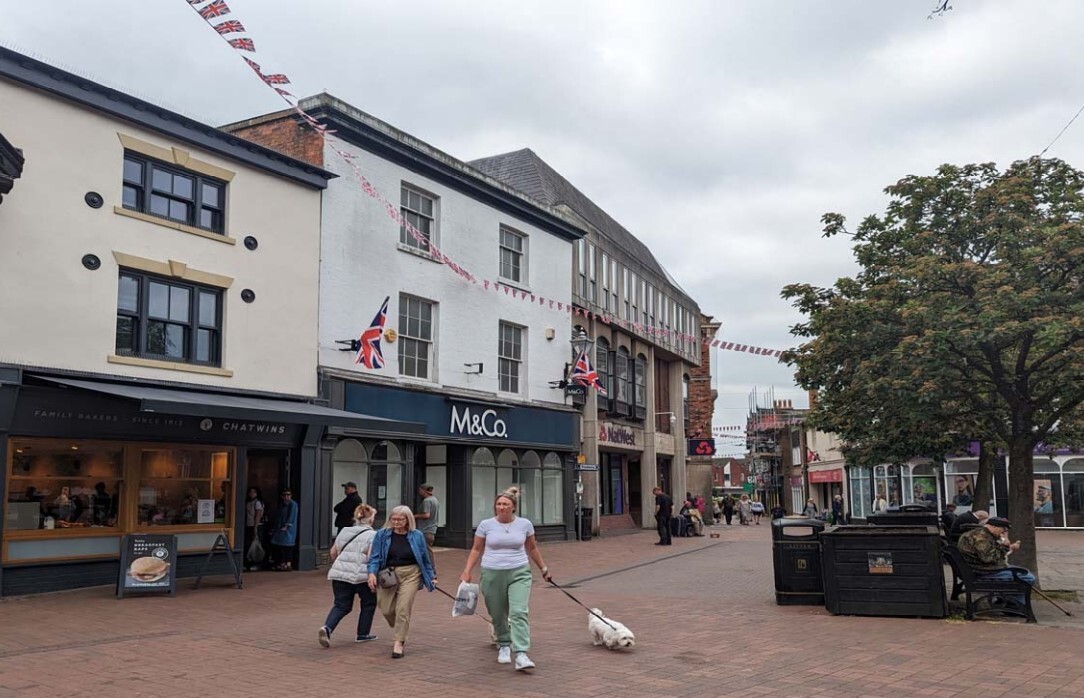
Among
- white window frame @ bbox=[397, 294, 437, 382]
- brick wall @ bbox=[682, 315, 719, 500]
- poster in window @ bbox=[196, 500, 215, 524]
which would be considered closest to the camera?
poster in window @ bbox=[196, 500, 215, 524]

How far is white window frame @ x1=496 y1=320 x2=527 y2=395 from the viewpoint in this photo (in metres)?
24.5

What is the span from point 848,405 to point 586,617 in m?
6.25

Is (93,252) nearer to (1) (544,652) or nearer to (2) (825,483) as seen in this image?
(1) (544,652)

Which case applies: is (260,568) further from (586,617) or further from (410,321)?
(586,617)

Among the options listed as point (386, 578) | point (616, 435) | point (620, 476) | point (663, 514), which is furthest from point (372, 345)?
point (620, 476)

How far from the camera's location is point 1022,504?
13602mm

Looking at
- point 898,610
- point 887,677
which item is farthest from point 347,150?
point 887,677

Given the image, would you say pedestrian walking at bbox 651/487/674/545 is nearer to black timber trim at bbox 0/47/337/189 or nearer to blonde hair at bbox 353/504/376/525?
black timber trim at bbox 0/47/337/189

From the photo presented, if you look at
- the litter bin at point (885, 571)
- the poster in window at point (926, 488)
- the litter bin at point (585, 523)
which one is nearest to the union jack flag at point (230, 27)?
the litter bin at point (885, 571)

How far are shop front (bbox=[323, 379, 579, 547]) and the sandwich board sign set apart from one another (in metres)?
4.89

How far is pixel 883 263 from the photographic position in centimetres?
1475

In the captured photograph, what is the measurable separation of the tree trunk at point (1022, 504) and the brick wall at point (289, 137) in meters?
13.7

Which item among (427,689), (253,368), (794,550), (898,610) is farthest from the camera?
(253,368)

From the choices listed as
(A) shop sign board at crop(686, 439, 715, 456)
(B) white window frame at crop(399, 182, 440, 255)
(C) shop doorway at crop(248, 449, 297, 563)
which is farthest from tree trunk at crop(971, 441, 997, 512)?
(A) shop sign board at crop(686, 439, 715, 456)
